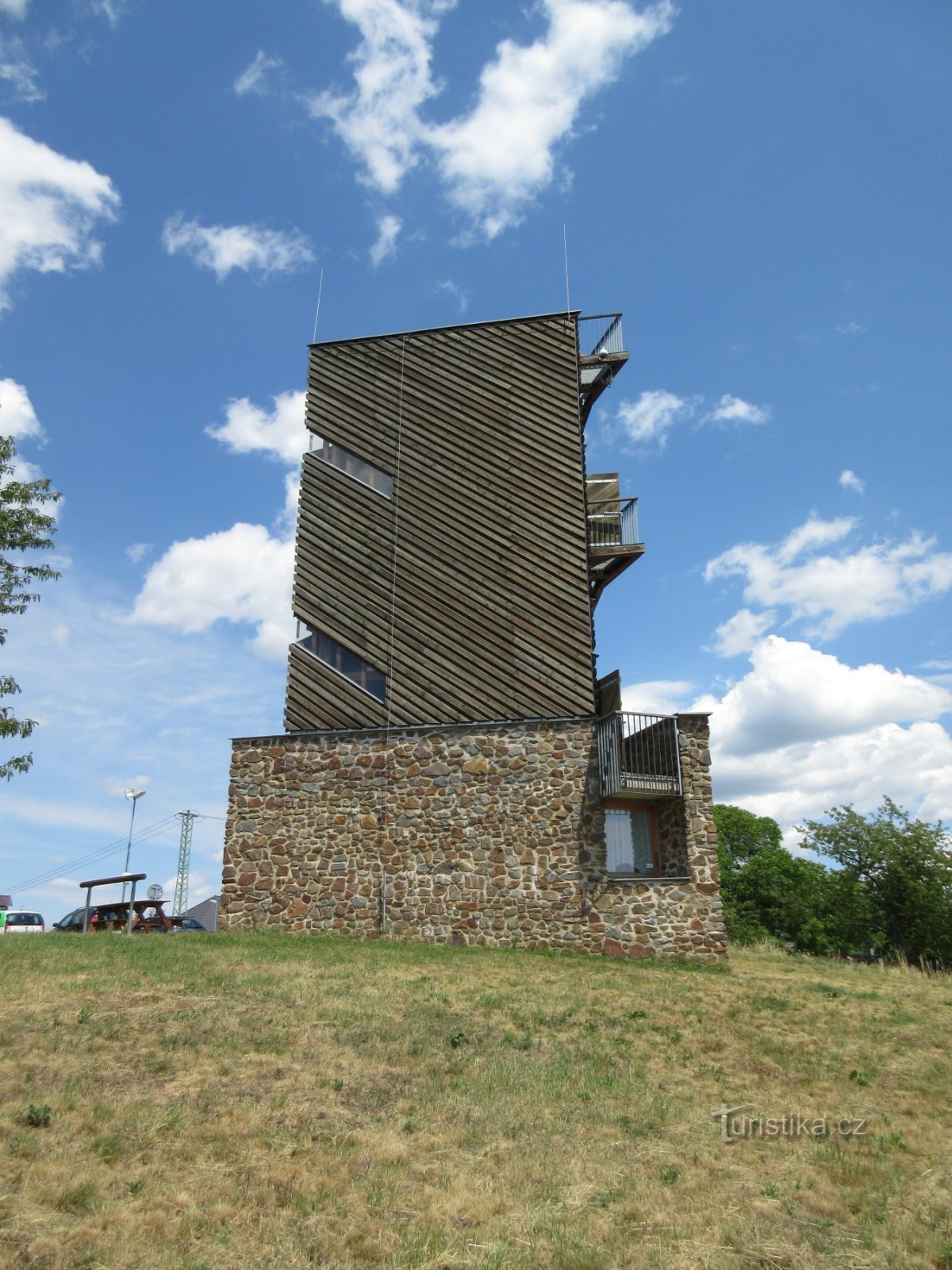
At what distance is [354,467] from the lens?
19.9 metres

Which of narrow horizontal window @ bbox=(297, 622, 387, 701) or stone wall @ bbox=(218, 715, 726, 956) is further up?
narrow horizontal window @ bbox=(297, 622, 387, 701)

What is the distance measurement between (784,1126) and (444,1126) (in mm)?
2982

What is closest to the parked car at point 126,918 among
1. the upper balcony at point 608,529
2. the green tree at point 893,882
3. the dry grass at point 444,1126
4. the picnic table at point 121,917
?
the picnic table at point 121,917

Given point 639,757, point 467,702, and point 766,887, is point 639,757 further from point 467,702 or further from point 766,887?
point 766,887

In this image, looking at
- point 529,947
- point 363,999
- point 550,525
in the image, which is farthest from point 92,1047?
point 550,525

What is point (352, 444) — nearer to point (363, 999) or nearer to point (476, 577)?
point (476, 577)

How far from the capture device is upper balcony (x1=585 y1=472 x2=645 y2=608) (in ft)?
61.2

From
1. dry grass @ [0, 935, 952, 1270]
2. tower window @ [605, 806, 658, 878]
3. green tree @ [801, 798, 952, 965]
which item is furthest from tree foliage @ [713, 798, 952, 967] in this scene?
dry grass @ [0, 935, 952, 1270]

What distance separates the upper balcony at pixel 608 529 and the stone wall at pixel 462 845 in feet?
13.7

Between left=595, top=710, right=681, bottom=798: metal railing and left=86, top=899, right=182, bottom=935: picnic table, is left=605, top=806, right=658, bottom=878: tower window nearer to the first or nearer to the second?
left=595, top=710, right=681, bottom=798: metal railing

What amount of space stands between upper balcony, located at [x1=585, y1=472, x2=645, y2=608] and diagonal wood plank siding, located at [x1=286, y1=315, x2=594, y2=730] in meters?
0.77

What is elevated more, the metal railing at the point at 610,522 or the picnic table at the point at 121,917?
the metal railing at the point at 610,522

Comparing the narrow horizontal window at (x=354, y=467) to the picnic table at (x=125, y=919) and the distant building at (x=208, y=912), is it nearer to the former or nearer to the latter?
the picnic table at (x=125, y=919)

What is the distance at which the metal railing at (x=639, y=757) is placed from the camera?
16.1m
